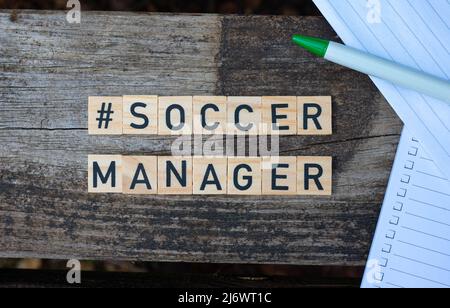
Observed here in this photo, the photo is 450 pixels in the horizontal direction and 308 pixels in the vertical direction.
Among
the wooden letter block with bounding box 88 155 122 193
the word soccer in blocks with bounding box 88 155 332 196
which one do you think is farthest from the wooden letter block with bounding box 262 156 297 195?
the wooden letter block with bounding box 88 155 122 193

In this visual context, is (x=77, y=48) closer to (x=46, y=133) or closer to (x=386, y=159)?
(x=46, y=133)

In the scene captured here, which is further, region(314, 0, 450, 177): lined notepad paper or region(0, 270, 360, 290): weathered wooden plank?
region(0, 270, 360, 290): weathered wooden plank

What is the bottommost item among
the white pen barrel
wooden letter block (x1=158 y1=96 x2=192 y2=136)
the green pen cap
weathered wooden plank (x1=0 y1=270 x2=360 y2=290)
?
weathered wooden plank (x1=0 y1=270 x2=360 y2=290)

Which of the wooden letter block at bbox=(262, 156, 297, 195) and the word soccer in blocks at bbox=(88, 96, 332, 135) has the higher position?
the word soccer in blocks at bbox=(88, 96, 332, 135)

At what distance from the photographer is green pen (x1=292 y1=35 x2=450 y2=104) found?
987 millimetres

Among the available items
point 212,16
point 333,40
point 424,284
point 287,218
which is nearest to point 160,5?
point 212,16

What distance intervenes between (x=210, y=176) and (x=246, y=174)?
0.06 metres

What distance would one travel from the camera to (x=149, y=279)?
3.81 feet

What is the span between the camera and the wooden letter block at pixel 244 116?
3.42 feet

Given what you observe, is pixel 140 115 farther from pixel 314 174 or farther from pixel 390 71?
pixel 390 71

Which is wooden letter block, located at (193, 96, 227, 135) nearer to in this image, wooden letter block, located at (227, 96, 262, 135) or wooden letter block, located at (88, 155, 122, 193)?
wooden letter block, located at (227, 96, 262, 135)

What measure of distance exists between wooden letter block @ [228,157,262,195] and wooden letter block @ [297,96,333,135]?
0.09 metres

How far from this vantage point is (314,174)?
3.43 ft

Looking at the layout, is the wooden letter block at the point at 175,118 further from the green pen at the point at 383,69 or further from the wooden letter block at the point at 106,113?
the green pen at the point at 383,69
